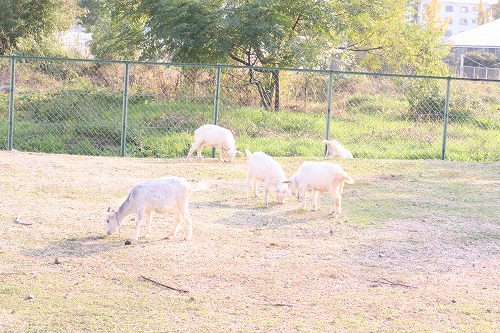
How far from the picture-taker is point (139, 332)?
534cm

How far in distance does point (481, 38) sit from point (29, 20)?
2573 cm

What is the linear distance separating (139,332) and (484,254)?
160 inches

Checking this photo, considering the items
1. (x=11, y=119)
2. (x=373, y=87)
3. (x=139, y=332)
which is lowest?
(x=139, y=332)

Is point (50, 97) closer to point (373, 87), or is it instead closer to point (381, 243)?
point (373, 87)

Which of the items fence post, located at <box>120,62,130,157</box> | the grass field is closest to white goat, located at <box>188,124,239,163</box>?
fence post, located at <box>120,62,130,157</box>

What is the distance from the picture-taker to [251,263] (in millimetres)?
7227

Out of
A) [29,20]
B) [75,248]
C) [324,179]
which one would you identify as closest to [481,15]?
[29,20]

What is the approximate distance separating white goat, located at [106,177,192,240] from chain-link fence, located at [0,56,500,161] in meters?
7.51

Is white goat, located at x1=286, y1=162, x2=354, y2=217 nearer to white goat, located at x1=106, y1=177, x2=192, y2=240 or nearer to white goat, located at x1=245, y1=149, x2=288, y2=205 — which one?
white goat, located at x1=245, y1=149, x2=288, y2=205

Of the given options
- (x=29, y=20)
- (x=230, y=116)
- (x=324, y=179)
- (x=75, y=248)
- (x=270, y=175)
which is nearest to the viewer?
(x=75, y=248)

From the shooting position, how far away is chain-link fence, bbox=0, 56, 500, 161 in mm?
16094

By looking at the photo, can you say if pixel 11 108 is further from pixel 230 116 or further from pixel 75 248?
pixel 75 248

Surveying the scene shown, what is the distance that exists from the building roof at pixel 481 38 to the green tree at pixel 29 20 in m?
22.0

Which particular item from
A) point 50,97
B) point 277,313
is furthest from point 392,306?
point 50,97
